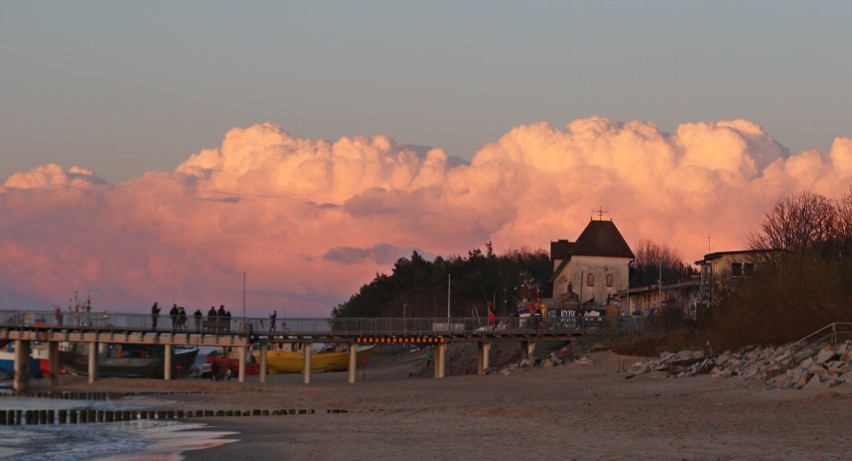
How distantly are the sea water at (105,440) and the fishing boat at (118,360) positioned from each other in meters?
42.8

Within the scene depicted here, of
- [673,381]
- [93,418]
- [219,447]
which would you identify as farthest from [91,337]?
[219,447]

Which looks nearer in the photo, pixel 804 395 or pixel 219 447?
pixel 219 447

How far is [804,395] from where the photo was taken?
32625mm

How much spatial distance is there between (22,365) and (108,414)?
2714cm

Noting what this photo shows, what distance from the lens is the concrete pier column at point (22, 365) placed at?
67438 millimetres

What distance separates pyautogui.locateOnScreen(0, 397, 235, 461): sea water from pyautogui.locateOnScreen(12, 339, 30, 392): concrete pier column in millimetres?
29386

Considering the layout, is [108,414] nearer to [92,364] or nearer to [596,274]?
[92,364]

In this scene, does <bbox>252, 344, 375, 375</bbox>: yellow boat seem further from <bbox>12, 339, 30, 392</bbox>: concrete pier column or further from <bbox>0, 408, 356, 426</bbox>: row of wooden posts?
<bbox>0, 408, 356, 426</bbox>: row of wooden posts

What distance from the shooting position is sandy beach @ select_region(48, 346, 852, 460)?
23.6m

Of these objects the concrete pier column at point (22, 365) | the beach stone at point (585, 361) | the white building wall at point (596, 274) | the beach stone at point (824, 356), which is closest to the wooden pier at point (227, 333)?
the concrete pier column at point (22, 365)

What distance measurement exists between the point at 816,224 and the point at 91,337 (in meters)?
41.2

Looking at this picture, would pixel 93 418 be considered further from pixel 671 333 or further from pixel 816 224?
pixel 816 224

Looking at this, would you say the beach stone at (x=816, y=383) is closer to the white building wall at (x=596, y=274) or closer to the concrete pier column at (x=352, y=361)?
the concrete pier column at (x=352, y=361)

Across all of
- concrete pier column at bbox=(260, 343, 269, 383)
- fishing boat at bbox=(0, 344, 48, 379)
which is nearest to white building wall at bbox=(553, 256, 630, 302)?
fishing boat at bbox=(0, 344, 48, 379)
